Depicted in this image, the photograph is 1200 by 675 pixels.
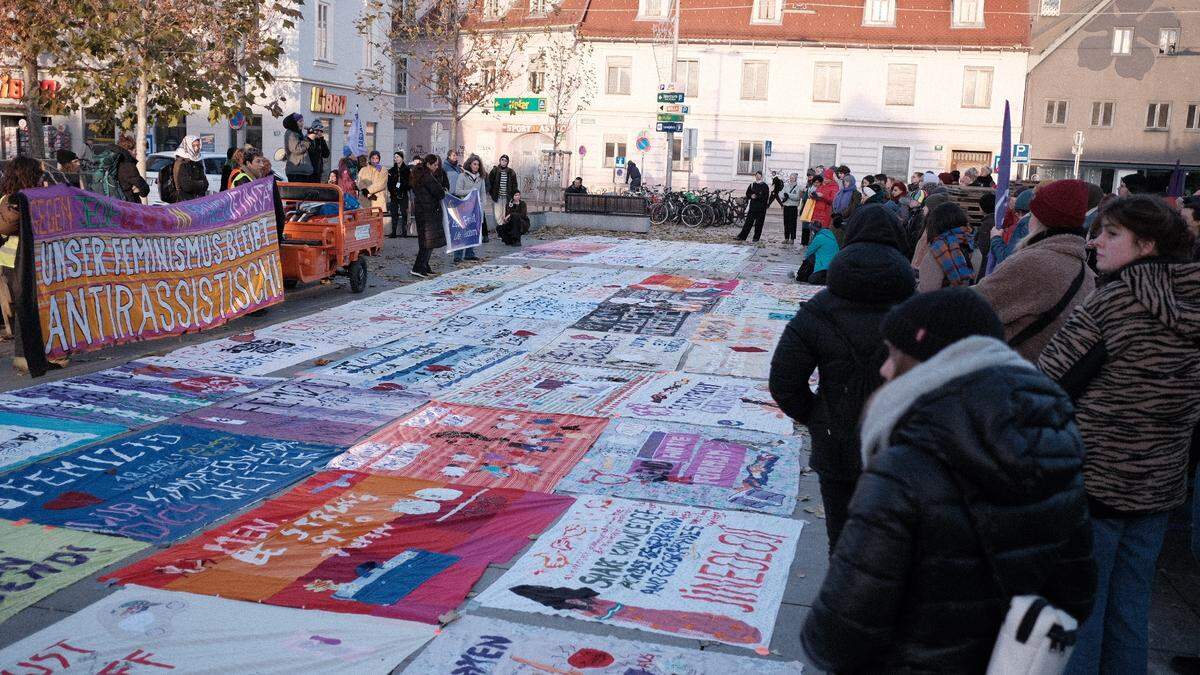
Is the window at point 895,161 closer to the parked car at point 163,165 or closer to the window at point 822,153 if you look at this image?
the window at point 822,153

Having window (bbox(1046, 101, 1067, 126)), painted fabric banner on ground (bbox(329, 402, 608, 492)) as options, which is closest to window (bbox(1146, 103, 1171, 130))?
window (bbox(1046, 101, 1067, 126))

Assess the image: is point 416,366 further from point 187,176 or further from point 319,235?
point 187,176

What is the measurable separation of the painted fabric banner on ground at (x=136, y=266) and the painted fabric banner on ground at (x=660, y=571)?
5.44m

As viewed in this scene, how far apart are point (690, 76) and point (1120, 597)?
48.2 meters

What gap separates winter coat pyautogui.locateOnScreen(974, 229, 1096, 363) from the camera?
176 inches

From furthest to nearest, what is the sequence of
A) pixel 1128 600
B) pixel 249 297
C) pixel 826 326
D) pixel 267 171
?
pixel 267 171 < pixel 249 297 < pixel 826 326 < pixel 1128 600

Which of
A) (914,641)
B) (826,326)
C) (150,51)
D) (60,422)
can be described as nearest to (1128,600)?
(826,326)

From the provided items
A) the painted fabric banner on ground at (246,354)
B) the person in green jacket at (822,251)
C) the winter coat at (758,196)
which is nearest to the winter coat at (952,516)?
the painted fabric banner on ground at (246,354)

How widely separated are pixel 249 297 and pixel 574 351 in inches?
154

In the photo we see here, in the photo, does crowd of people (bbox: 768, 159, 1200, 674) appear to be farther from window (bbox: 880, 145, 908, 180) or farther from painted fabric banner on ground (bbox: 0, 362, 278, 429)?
window (bbox: 880, 145, 908, 180)

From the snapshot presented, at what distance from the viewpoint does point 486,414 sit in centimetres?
867

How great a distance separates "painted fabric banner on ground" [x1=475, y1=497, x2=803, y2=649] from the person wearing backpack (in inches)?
65.0

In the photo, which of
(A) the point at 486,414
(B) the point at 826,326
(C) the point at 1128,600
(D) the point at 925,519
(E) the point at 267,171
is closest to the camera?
(D) the point at 925,519

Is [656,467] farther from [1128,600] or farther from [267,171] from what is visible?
[267,171]
